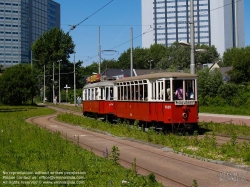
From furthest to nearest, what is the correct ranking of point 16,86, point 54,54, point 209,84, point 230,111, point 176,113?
point 54,54, point 16,86, point 209,84, point 230,111, point 176,113

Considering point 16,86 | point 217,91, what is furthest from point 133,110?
point 16,86

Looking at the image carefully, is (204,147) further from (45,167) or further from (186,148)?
(45,167)

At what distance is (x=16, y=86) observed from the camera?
6600 centimetres

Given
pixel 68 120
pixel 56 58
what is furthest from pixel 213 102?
pixel 56 58

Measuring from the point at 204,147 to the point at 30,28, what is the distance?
144 meters

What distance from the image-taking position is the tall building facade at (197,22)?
144m

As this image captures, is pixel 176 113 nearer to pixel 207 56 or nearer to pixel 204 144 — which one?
pixel 204 144

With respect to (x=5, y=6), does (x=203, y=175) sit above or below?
below

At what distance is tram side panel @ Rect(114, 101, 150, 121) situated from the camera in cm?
1900

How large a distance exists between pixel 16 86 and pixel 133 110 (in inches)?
1918

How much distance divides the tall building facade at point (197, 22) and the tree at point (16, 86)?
264ft

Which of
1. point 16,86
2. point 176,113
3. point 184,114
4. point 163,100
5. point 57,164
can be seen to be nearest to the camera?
point 57,164

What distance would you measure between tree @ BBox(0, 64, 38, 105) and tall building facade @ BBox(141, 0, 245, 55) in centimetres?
8061

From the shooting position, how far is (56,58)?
83812 mm
